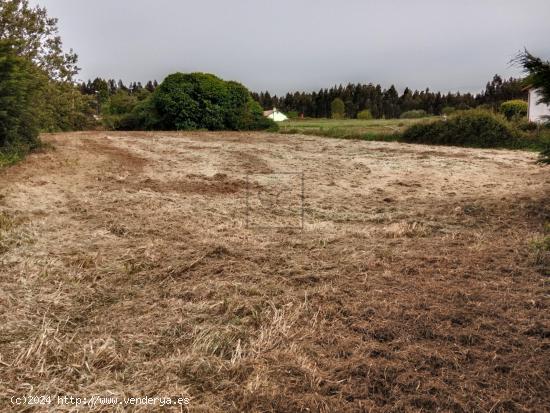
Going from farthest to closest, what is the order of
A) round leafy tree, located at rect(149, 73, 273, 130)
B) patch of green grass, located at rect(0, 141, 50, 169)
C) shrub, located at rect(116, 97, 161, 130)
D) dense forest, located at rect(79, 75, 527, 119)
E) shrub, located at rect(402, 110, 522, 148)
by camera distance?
dense forest, located at rect(79, 75, 527, 119) < shrub, located at rect(116, 97, 161, 130) < round leafy tree, located at rect(149, 73, 273, 130) < shrub, located at rect(402, 110, 522, 148) < patch of green grass, located at rect(0, 141, 50, 169)

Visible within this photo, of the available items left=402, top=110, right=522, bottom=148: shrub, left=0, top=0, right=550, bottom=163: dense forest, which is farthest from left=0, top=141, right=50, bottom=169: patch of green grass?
left=402, top=110, right=522, bottom=148: shrub

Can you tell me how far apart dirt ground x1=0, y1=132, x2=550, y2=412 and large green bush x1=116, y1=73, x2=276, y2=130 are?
1138cm

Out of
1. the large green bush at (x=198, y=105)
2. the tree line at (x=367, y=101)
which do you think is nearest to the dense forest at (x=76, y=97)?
the large green bush at (x=198, y=105)

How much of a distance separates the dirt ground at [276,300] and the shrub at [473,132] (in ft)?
26.2

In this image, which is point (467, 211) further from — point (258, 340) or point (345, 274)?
point (258, 340)

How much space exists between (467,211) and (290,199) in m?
2.06

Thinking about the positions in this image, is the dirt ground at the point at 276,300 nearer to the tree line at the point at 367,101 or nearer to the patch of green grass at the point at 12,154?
the patch of green grass at the point at 12,154

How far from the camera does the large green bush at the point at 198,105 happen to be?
16.0 meters

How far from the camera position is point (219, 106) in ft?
54.2

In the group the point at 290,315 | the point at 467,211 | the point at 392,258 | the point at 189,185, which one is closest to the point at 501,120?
the point at 467,211

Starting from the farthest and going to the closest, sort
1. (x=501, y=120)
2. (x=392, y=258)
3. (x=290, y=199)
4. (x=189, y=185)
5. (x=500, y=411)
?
(x=501, y=120)
(x=189, y=185)
(x=290, y=199)
(x=392, y=258)
(x=500, y=411)

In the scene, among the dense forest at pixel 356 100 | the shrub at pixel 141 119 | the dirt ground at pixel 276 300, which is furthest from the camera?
the dense forest at pixel 356 100

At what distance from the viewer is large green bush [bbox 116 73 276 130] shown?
16.0 meters

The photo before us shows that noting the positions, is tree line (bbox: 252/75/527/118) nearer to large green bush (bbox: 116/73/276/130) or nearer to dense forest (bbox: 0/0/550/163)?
dense forest (bbox: 0/0/550/163)
